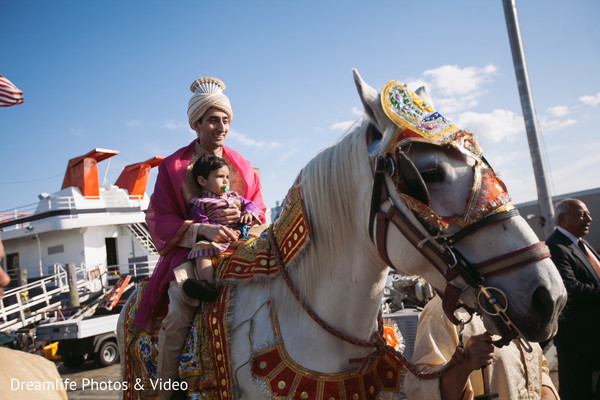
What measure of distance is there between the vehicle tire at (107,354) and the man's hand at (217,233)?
10132 millimetres

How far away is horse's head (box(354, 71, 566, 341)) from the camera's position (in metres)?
1.27

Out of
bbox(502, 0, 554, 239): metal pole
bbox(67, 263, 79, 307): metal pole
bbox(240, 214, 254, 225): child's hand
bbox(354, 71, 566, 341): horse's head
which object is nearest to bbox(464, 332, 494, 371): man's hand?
bbox(354, 71, 566, 341): horse's head

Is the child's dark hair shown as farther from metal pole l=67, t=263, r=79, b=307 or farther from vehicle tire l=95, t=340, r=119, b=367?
metal pole l=67, t=263, r=79, b=307

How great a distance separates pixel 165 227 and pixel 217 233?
40 centimetres

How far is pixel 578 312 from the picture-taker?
12.4 feet

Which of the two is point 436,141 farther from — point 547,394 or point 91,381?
point 91,381

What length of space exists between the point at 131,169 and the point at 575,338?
27.9 metres

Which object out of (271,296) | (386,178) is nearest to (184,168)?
(271,296)

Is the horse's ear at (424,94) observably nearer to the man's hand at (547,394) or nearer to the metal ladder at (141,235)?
the man's hand at (547,394)

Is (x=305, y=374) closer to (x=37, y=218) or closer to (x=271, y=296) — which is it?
(x=271, y=296)

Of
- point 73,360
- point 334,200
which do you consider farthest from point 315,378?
point 73,360

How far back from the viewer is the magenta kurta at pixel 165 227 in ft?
7.95

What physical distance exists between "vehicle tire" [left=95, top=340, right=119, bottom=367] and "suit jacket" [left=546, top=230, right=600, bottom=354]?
425 inches

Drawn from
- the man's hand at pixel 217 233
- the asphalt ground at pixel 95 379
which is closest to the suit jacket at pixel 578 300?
the asphalt ground at pixel 95 379
